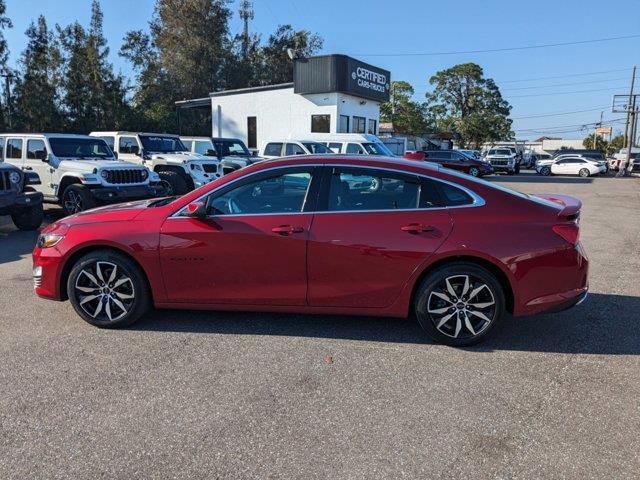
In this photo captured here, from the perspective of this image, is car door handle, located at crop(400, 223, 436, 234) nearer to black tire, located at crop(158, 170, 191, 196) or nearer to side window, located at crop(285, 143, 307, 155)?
black tire, located at crop(158, 170, 191, 196)

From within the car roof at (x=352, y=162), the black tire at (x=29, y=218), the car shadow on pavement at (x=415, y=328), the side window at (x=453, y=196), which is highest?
the car roof at (x=352, y=162)

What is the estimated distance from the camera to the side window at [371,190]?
4465 mm

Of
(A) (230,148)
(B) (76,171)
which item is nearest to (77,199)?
(B) (76,171)

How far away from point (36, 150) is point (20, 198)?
8.38 ft

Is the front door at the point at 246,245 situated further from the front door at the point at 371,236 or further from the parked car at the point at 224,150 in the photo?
the parked car at the point at 224,150

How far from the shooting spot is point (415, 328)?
4.90m

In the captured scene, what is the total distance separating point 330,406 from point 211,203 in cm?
207

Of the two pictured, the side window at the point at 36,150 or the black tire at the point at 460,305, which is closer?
the black tire at the point at 460,305

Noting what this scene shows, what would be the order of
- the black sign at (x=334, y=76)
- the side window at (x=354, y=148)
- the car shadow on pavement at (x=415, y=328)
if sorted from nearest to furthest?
the car shadow on pavement at (x=415, y=328) → the side window at (x=354, y=148) → the black sign at (x=334, y=76)

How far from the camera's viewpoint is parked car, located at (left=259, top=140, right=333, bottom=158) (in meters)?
16.2

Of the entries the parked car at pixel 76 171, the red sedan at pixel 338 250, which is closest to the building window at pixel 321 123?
the parked car at pixel 76 171

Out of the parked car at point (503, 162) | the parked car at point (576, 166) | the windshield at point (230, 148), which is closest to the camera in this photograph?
the windshield at point (230, 148)

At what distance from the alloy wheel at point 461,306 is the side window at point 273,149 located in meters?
12.8

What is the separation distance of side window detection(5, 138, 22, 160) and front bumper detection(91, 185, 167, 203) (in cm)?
256
